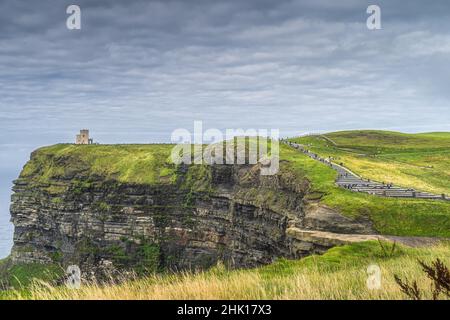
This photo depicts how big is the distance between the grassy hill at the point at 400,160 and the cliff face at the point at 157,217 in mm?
16588

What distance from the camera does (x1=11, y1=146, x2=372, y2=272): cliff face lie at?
250ft

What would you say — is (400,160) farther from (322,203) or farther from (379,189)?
(322,203)

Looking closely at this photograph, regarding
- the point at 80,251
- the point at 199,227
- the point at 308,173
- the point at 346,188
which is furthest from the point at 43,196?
the point at 346,188

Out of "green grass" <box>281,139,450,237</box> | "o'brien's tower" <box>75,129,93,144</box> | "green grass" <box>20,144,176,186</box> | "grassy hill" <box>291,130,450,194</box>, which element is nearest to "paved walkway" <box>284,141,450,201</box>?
"green grass" <box>281,139,450,237</box>

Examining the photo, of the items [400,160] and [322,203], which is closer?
[322,203]

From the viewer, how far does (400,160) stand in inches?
3716

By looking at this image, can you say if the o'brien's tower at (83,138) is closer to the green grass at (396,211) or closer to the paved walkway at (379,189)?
the paved walkway at (379,189)

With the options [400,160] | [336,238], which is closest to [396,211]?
[336,238]

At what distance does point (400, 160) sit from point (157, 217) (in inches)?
2405

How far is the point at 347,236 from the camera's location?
135ft

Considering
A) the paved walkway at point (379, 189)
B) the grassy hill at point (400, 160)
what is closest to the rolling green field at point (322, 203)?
the grassy hill at point (400, 160)

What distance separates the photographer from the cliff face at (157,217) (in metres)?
76.1

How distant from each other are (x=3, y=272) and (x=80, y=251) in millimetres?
41273

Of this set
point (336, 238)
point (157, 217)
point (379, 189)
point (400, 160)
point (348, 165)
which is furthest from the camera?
point (157, 217)
